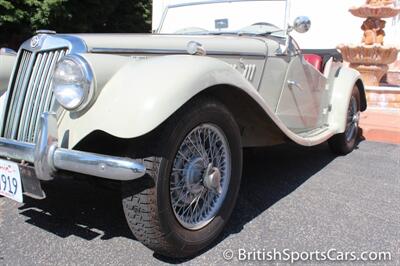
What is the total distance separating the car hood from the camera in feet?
8.68

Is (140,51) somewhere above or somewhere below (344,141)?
above

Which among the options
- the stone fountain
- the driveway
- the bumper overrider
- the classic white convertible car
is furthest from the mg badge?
the stone fountain

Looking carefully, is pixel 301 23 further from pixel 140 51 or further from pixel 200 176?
pixel 200 176

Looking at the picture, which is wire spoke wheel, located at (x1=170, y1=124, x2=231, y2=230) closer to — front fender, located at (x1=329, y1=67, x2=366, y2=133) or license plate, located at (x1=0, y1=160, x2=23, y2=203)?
license plate, located at (x1=0, y1=160, x2=23, y2=203)

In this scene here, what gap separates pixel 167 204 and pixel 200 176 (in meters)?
0.35

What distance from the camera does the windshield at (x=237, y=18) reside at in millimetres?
3824

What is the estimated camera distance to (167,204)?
229 cm

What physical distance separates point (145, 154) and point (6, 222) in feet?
4.10

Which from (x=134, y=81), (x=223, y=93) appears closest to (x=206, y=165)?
(x=223, y=93)

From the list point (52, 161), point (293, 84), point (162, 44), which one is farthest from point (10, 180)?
point (293, 84)

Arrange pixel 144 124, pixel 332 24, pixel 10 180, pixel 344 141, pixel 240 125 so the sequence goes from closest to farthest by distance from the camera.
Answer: pixel 144 124
pixel 10 180
pixel 240 125
pixel 344 141
pixel 332 24

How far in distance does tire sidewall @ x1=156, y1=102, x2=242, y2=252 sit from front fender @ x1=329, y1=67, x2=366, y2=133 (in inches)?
82.4

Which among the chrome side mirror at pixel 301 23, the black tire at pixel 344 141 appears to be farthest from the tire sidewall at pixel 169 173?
the black tire at pixel 344 141

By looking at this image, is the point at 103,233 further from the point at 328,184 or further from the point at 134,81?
the point at 328,184
